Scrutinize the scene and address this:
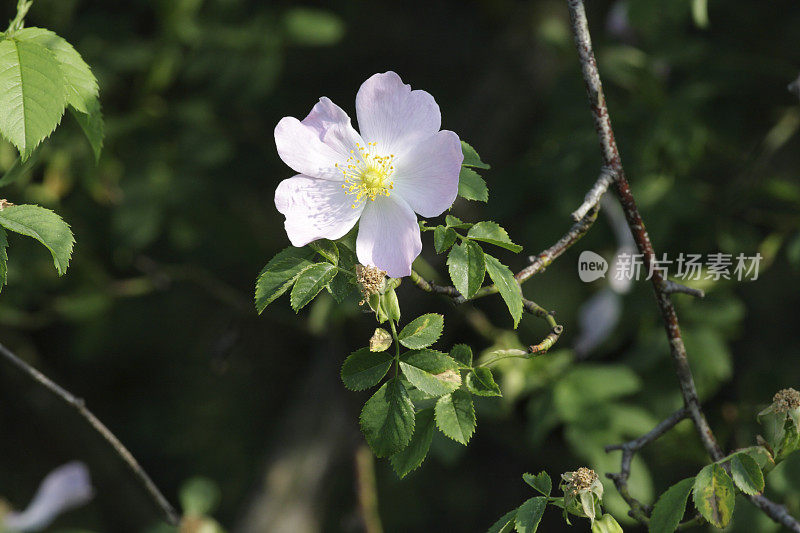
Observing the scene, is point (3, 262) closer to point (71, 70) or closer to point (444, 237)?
point (71, 70)

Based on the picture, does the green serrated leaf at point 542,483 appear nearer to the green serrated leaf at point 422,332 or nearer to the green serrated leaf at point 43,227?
the green serrated leaf at point 422,332

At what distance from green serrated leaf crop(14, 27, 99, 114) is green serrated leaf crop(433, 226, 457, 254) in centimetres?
43

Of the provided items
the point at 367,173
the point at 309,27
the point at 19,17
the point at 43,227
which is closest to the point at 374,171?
the point at 367,173

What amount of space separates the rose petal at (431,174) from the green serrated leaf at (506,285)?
7 cm

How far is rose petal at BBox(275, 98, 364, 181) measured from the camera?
0.78 meters

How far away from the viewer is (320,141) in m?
0.80

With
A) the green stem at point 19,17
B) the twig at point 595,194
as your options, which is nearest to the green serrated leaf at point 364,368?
the twig at point 595,194

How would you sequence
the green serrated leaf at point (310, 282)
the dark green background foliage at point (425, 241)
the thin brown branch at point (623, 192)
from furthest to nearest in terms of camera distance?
the dark green background foliage at point (425, 241) < the thin brown branch at point (623, 192) < the green serrated leaf at point (310, 282)

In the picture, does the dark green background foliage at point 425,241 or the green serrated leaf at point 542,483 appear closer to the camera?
the green serrated leaf at point 542,483

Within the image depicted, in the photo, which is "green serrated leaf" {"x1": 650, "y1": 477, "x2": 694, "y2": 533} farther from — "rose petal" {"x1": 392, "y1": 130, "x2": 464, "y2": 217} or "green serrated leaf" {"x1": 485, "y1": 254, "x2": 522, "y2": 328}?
"rose petal" {"x1": 392, "y1": 130, "x2": 464, "y2": 217}

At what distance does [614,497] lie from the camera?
4.16 ft

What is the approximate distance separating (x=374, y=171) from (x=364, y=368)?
0.70ft

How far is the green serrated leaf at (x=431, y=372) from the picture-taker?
28.2 inches

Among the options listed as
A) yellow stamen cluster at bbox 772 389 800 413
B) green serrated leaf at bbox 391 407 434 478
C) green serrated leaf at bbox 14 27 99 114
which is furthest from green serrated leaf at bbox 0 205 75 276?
yellow stamen cluster at bbox 772 389 800 413
